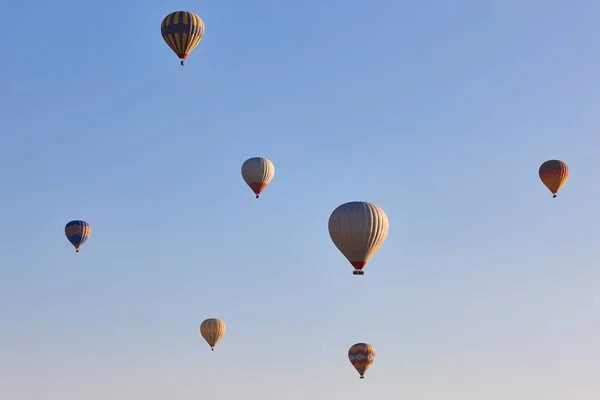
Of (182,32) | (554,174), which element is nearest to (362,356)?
(554,174)

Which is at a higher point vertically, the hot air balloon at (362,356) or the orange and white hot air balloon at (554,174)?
the orange and white hot air balloon at (554,174)

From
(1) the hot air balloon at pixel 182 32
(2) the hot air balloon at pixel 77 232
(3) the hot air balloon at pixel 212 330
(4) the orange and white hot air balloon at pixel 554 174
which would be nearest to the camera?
(1) the hot air balloon at pixel 182 32

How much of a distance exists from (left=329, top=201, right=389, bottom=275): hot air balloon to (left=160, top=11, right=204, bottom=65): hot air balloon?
22.5 meters

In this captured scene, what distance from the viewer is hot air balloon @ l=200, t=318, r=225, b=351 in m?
132

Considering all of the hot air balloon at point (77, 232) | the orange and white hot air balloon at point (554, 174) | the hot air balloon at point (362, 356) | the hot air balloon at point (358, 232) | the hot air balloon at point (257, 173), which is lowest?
the hot air balloon at point (358, 232)

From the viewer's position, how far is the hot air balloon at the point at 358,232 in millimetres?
95062

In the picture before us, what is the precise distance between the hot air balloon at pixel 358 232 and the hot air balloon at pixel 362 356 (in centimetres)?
3014

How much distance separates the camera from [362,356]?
408ft

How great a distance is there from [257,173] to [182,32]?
20.7 metres

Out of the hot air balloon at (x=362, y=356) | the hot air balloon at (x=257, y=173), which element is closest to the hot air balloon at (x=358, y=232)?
the hot air balloon at (x=257, y=173)

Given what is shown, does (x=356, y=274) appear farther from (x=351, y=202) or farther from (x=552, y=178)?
(x=552, y=178)

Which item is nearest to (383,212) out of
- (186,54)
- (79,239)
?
(186,54)

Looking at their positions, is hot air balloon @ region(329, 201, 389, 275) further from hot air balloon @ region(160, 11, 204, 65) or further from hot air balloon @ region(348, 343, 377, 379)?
hot air balloon @ region(348, 343, 377, 379)

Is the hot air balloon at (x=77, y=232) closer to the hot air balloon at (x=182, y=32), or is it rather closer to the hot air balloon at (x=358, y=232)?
the hot air balloon at (x=182, y=32)
